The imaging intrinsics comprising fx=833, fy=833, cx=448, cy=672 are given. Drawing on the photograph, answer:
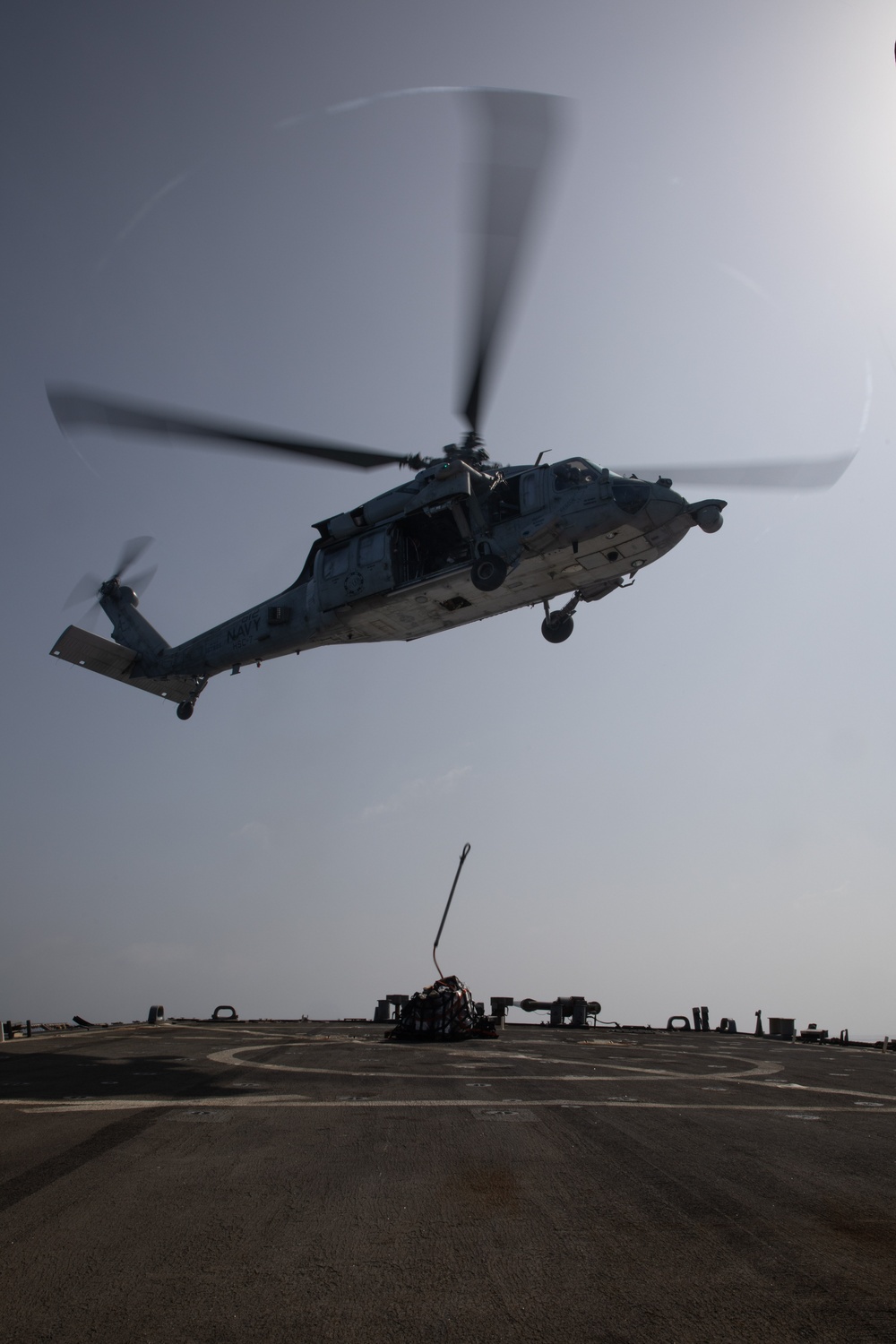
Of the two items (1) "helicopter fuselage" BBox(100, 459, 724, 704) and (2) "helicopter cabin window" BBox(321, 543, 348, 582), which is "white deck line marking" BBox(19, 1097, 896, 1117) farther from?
(2) "helicopter cabin window" BBox(321, 543, 348, 582)

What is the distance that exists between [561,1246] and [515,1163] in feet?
7.76

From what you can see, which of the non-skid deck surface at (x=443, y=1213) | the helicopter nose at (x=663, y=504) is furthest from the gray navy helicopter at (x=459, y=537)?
the non-skid deck surface at (x=443, y=1213)

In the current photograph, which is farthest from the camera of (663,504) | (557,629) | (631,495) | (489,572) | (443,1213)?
(557,629)

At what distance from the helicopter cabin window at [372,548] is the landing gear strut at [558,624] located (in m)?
5.34

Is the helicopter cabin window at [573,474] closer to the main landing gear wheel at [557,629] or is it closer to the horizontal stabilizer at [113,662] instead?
the main landing gear wheel at [557,629]

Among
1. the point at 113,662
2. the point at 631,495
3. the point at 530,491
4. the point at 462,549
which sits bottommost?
the point at 113,662

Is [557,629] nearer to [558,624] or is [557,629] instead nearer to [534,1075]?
[558,624]

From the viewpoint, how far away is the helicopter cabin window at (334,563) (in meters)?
26.5

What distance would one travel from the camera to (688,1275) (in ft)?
17.0

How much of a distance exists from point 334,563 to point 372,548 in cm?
169

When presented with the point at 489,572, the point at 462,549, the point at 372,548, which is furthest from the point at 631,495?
the point at 372,548

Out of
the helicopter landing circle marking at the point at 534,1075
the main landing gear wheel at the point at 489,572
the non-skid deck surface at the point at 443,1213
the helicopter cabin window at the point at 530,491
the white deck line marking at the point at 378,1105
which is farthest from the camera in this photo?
the helicopter cabin window at the point at 530,491

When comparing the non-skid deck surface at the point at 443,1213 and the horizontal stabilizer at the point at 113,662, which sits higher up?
the horizontal stabilizer at the point at 113,662

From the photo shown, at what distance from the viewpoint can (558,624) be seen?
2628cm
